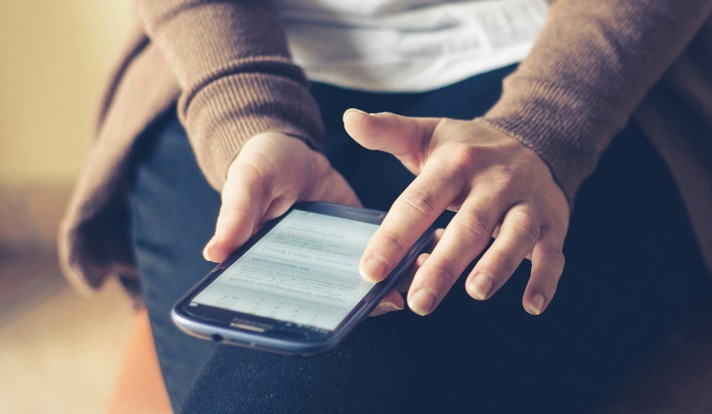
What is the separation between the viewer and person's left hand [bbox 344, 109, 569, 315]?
41cm

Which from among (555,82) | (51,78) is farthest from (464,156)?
(51,78)

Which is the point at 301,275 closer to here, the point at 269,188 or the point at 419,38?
the point at 269,188

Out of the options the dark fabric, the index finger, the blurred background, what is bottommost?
the blurred background

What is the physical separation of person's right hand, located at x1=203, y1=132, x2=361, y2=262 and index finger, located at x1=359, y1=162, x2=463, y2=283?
0.09m

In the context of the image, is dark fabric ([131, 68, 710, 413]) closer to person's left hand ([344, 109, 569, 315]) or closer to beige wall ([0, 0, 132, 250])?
person's left hand ([344, 109, 569, 315])

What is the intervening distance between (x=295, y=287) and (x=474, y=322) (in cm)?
12

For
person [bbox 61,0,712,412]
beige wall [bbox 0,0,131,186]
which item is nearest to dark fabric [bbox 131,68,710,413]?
person [bbox 61,0,712,412]

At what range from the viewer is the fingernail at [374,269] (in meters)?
0.41

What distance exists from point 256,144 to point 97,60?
0.88 metres

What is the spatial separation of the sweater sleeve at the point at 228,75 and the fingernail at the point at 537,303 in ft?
0.75

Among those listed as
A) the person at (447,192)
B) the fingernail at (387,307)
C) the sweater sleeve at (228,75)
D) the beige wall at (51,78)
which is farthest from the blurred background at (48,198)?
the fingernail at (387,307)

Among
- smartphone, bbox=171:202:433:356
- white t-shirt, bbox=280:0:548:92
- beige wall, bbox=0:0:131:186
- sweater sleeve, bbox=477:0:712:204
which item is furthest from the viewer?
beige wall, bbox=0:0:131:186

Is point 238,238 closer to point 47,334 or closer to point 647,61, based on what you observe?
point 647,61

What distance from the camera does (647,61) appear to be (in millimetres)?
548
